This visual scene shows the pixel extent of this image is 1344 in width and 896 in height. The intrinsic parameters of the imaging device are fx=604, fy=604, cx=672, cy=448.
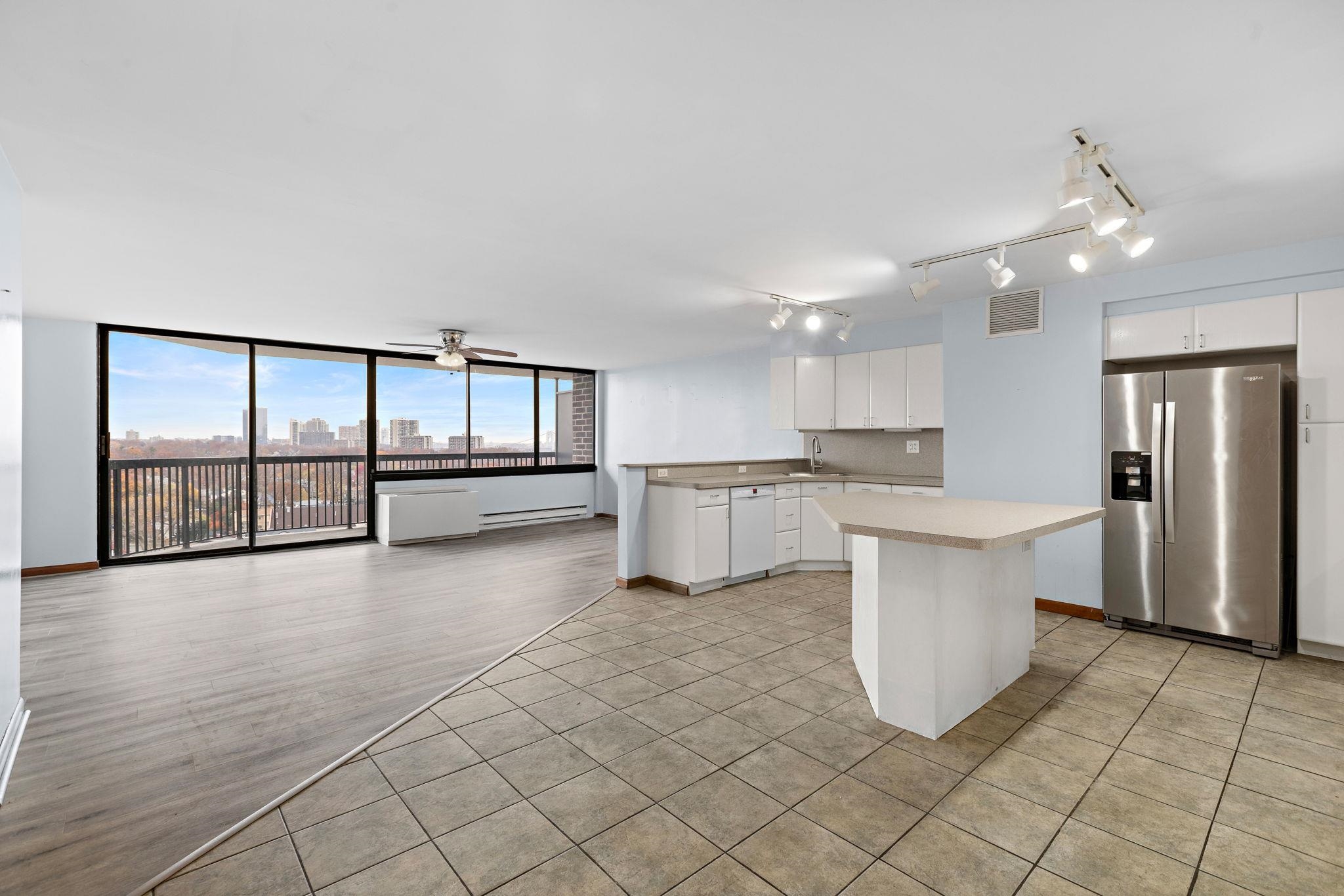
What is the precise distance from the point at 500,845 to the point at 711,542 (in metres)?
3.19

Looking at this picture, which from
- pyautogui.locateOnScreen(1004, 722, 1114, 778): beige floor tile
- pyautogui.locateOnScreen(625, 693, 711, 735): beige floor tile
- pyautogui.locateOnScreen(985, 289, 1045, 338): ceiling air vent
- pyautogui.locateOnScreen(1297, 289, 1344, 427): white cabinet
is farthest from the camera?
pyautogui.locateOnScreen(985, 289, 1045, 338): ceiling air vent

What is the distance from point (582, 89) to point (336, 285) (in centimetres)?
329

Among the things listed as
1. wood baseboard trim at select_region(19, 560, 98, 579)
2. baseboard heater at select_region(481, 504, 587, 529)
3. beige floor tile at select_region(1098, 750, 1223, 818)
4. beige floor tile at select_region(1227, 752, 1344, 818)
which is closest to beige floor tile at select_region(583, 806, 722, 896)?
beige floor tile at select_region(1098, 750, 1223, 818)

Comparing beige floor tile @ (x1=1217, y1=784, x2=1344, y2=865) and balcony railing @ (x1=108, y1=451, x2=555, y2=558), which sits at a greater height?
balcony railing @ (x1=108, y1=451, x2=555, y2=558)

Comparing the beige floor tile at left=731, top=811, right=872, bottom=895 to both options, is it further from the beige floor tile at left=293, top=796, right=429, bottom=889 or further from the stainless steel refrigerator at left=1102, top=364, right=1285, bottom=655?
the stainless steel refrigerator at left=1102, top=364, right=1285, bottom=655

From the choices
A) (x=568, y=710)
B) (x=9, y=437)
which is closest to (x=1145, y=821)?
(x=568, y=710)

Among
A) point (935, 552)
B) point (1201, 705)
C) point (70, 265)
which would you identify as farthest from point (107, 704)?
point (1201, 705)

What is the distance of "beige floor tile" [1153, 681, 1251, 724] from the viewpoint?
2.70 meters

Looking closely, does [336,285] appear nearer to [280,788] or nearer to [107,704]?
[107,704]

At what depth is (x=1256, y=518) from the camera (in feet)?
11.4

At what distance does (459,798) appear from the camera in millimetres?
2064

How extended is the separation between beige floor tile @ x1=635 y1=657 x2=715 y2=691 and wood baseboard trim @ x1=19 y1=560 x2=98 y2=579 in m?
5.81

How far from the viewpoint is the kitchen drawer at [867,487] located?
5.37m

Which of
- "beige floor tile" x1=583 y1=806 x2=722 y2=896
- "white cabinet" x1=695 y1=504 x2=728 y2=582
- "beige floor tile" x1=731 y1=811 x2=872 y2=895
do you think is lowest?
"beige floor tile" x1=731 y1=811 x2=872 y2=895
